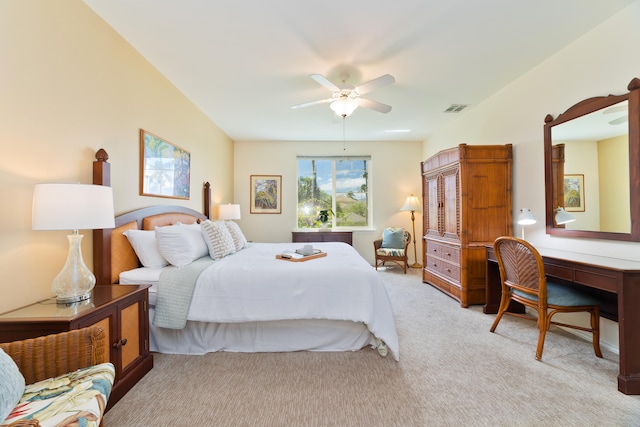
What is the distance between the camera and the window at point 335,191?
6055 millimetres

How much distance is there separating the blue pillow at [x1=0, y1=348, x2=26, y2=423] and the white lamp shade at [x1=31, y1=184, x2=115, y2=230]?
67 centimetres

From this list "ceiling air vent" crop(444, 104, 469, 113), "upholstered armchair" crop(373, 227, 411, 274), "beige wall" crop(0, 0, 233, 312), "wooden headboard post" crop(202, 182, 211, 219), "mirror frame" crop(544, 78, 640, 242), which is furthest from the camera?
"upholstered armchair" crop(373, 227, 411, 274)

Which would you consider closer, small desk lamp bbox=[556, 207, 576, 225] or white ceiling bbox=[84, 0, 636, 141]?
white ceiling bbox=[84, 0, 636, 141]

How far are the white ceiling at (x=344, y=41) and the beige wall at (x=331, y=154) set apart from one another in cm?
214

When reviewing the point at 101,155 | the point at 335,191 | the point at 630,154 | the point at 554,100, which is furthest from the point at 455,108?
the point at 101,155

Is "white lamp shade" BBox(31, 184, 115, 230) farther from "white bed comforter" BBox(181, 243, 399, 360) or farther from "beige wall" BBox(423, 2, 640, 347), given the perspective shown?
"beige wall" BBox(423, 2, 640, 347)

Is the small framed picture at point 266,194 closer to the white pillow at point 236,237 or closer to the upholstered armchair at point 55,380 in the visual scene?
the white pillow at point 236,237

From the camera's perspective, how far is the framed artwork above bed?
9.09 ft

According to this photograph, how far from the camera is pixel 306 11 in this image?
2125 millimetres

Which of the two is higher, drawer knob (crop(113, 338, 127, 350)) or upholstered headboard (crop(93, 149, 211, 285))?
upholstered headboard (crop(93, 149, 211, 285))

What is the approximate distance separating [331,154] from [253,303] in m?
4.37

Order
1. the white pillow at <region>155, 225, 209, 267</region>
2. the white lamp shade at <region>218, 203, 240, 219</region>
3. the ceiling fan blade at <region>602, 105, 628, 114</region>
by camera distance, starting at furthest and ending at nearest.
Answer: the white lamp shade at <region>218, 203, 240, 219</region>
the white pillow at <region>155, 225, 209, 267</region>
the ceiling fan blade at <region>602, 105, 628, 114</region>

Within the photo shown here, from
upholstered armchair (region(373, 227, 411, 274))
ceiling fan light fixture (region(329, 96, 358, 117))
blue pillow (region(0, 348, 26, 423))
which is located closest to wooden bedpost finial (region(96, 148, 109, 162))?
blue pillow (region(0, 348, 26, 423))

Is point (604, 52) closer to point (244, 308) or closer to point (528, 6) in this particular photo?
point (528, 6)
